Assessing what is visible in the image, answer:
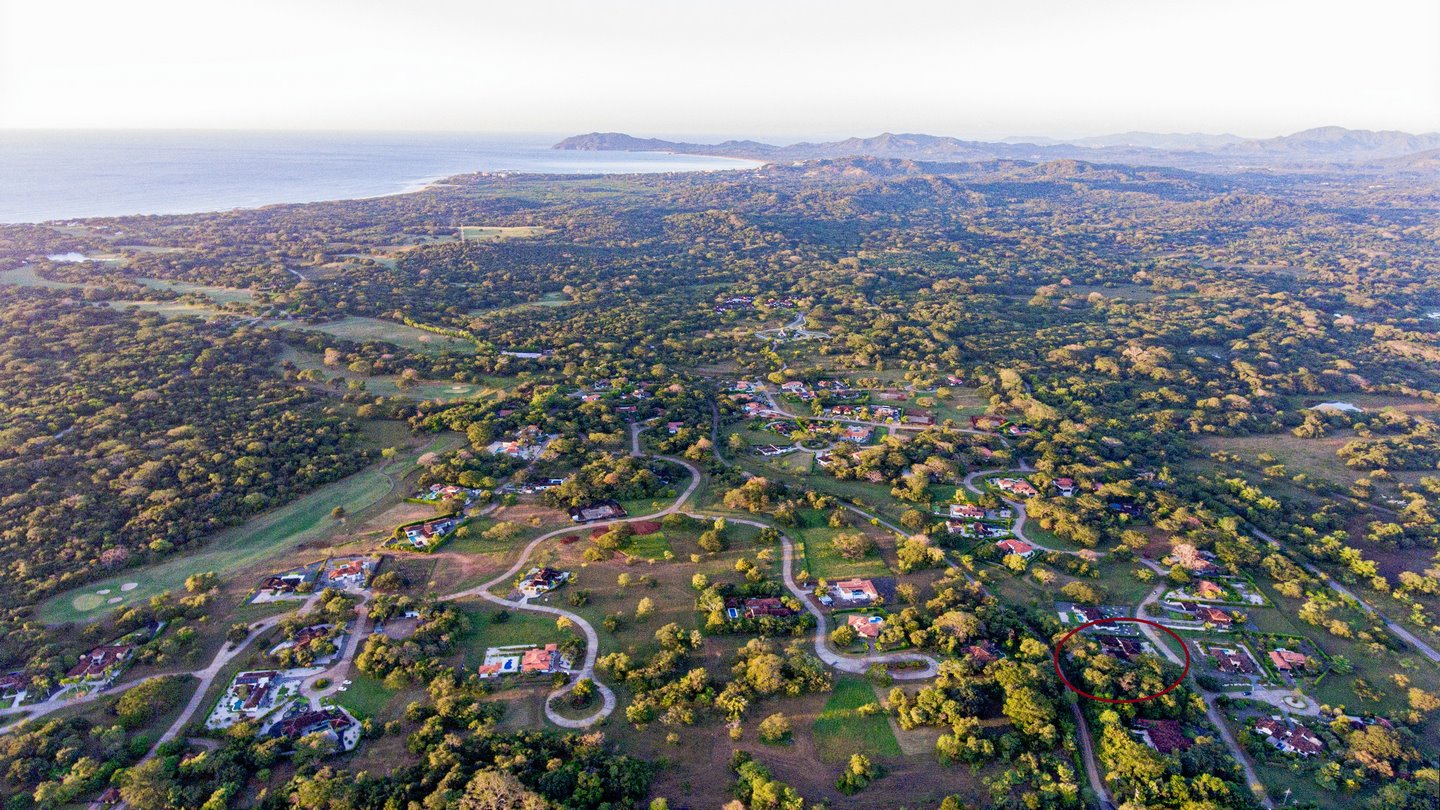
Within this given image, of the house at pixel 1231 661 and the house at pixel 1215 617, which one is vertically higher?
the house at pixel 1215 617

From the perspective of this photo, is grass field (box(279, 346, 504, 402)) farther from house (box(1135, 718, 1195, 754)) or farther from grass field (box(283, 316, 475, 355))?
house (box(1135, 718, 1195, 754))

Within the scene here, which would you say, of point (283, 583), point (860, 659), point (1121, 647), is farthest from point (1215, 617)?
point (283, 583)

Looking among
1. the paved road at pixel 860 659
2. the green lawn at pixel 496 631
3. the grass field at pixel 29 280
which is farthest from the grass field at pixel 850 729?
the grass field at pixel 29 280

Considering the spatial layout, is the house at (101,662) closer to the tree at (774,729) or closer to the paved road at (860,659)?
the tree at (774,729)

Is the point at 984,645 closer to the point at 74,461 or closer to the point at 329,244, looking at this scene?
the point at 74,461

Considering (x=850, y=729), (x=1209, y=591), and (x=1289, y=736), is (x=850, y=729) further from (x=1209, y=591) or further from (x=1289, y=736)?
(x=1209, y=591)

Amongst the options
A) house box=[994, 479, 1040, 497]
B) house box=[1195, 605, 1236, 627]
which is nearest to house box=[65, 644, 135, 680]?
house box=[994, 479, 1040, 497]
